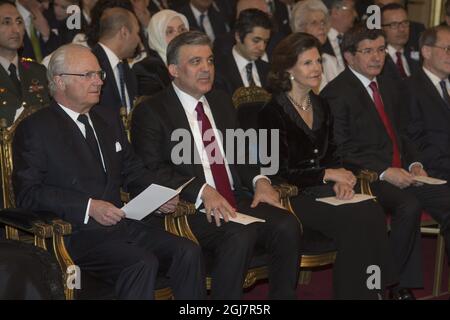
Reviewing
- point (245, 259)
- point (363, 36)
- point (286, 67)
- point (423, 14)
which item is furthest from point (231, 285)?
point (423, 14)

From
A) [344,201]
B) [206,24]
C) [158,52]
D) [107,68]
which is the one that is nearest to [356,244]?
[344,201]

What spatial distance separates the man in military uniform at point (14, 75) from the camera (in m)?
4.80

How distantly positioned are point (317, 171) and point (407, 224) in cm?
61

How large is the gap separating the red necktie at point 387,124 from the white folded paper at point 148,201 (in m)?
1.74

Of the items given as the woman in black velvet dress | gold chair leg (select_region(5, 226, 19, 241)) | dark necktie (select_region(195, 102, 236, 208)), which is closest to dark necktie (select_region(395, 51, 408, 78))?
the woman in black velvet dress

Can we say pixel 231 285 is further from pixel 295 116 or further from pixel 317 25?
pixel 317 25

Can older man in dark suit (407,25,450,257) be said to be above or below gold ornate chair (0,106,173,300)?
above

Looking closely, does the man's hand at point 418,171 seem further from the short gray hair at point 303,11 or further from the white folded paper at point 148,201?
the short gray hair at point 303,11

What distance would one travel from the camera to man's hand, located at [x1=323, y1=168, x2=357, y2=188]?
458cm

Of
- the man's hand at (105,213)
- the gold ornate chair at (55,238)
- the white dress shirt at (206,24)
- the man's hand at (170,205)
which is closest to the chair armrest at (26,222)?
the gold ornate chair at (55,238)

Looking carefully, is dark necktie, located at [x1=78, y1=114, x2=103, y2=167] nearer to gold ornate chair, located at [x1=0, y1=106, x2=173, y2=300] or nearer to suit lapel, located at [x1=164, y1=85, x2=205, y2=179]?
gold ornate chair, located at [x1=0, y1=106, x2=173, y2=300]

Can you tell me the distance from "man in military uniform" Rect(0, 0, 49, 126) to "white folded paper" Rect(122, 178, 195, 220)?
120 centimetres

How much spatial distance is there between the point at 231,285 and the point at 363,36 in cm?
199

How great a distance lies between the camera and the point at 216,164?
4.41 metres
